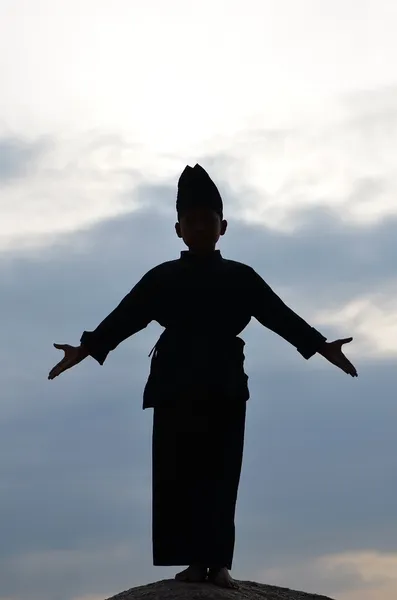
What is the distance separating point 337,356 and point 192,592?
Result: 2084 millimetres

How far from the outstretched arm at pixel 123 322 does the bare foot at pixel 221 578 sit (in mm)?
1770

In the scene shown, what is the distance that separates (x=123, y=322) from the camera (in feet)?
27.6

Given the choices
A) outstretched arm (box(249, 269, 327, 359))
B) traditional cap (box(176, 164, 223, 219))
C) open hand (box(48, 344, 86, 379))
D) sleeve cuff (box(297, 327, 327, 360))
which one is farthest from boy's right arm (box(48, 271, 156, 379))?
sleeve cuff (box(297, 327, 327, 360))

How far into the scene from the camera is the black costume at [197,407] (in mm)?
7938

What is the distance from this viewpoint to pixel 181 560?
7969mm

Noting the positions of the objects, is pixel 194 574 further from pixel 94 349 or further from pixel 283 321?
pixel 283 321

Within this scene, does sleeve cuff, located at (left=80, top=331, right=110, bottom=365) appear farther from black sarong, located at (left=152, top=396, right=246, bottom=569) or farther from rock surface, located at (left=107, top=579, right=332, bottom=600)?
rock surface, located at (left=107, top=579, right=332, bottom=600)

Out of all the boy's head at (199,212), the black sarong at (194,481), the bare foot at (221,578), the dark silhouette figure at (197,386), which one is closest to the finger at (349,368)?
the dark silhouette figure at (197,386)

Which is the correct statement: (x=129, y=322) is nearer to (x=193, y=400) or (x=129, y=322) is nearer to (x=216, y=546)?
(x=193, y=400)

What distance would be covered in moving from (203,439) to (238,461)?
33cm

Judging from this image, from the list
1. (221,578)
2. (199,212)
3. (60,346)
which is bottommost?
(221,578)

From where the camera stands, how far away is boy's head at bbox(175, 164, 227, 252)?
8.28 m

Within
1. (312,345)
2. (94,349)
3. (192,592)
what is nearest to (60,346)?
(94,349)

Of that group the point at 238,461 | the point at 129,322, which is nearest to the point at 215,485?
the point at 238,461
